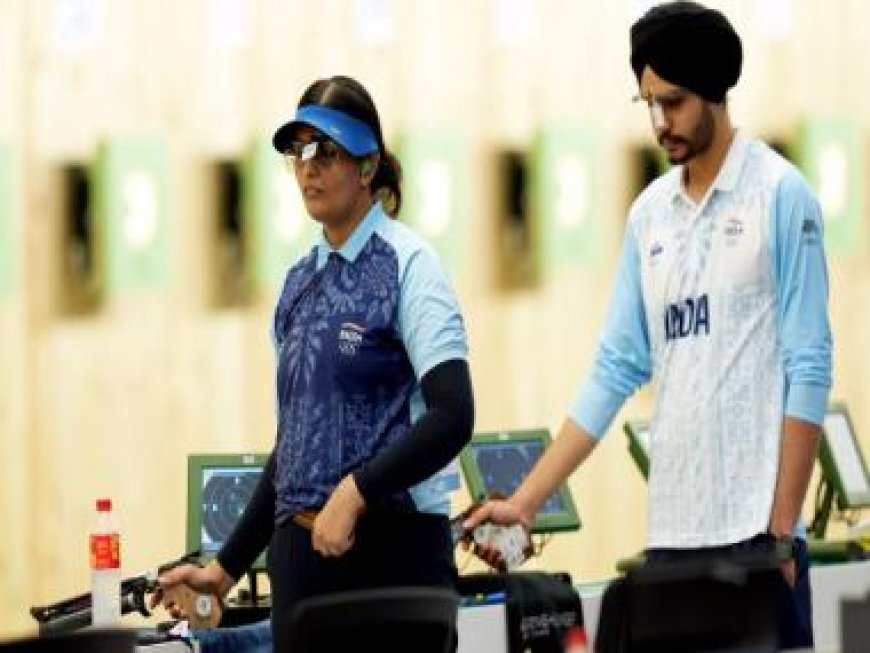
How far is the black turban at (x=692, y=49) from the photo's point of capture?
2.51m

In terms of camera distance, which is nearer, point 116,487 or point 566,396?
point 116,487

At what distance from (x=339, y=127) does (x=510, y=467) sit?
6.41 feet

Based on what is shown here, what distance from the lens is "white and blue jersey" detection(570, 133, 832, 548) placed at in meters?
2.48

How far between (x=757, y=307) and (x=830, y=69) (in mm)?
3959

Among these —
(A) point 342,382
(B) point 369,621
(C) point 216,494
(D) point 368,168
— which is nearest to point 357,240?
(D) point 368,168

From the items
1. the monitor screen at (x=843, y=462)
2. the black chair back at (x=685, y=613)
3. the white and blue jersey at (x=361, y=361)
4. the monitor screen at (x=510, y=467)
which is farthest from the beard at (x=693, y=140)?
the monitor screen at (x=843, y=462)

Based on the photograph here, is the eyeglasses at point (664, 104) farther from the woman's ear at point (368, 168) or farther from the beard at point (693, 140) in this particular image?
the woman's ear at point (368, 168)

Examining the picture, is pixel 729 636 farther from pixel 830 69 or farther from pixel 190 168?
pixel 830 69

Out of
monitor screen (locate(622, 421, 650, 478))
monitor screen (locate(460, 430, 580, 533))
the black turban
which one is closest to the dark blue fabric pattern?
the black turban

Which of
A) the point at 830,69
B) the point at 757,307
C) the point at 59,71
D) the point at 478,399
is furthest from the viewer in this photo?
the point at 830,69

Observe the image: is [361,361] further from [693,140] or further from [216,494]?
[216,494]

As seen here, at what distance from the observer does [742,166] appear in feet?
8.46

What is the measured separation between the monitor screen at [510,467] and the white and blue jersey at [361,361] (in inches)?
68.8

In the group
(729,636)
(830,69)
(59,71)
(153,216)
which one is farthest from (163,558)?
(729,636)
